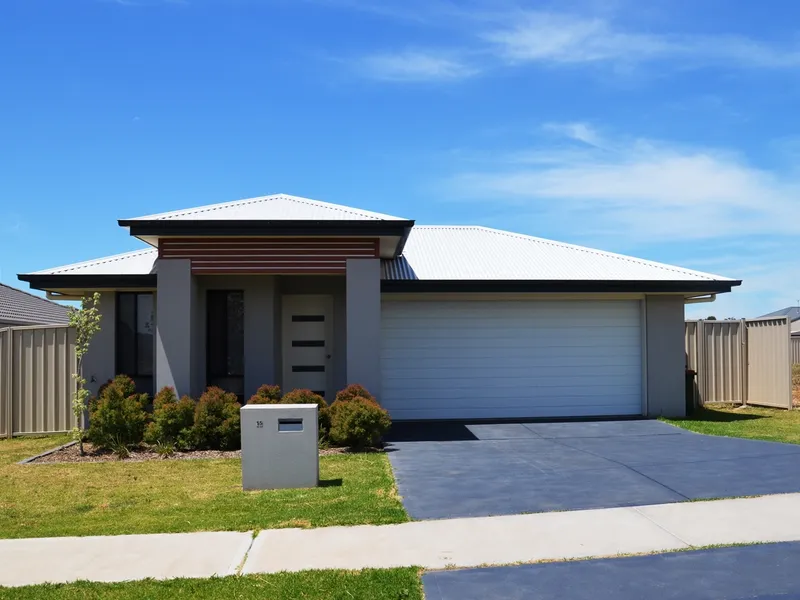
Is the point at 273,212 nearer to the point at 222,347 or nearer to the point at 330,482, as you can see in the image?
the point at 222,347

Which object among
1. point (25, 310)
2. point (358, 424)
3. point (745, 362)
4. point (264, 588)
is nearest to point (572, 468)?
point (358, 424)

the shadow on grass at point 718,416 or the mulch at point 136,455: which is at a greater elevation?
Result: the shadow on grass at point 718,416

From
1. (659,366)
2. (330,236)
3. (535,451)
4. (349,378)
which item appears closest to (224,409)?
(349,378)

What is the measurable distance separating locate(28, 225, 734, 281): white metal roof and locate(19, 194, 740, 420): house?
0.08m

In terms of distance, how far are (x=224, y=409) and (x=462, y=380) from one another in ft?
18.1

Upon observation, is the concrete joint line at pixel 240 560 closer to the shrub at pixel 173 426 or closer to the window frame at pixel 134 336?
the shrub at pixel 173 426

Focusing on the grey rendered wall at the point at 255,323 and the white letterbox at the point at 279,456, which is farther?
the grey rendered wall at the point at 255,323

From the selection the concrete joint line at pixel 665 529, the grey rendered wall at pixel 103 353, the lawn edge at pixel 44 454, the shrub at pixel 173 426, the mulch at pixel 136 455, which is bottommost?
the lawn edge at pixel 44 454

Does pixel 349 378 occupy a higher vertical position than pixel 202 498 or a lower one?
higher

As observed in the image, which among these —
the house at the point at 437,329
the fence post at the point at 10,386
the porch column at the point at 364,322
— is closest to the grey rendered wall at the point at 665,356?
the house at the point at 437,329

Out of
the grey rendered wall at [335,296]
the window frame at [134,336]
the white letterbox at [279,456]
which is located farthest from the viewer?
the grey rendered wall at [335,296]

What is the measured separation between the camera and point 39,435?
1731 centimetres

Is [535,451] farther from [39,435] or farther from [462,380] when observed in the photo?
[39,435]

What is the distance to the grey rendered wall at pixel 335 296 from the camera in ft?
57.5
